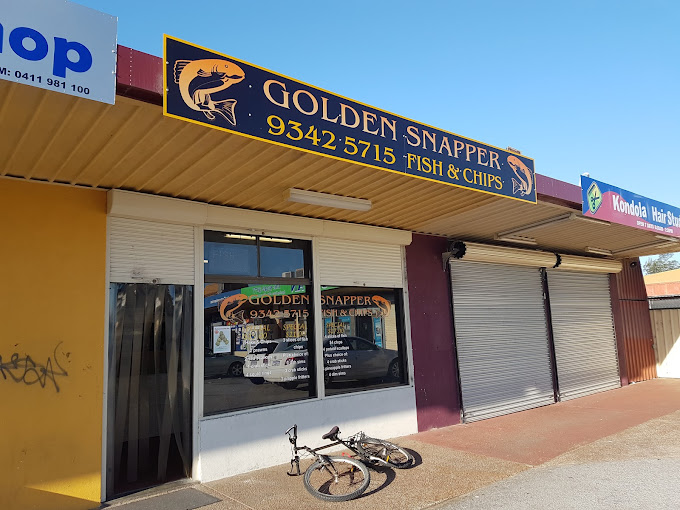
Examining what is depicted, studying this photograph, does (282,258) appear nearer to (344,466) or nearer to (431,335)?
(344,466)

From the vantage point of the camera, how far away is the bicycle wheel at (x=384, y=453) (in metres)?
5.79

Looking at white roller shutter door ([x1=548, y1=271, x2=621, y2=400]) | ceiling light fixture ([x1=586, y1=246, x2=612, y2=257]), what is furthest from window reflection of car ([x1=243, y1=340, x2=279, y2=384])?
ceiling light fixture ([x1=586, y1=246, x2=612, y2=257])

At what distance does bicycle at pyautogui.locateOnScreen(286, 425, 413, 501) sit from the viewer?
16.9 ft

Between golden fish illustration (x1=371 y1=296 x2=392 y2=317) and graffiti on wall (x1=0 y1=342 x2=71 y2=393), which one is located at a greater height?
golden fish illustration (x1=371 y1=296 x2=392 y2=317)

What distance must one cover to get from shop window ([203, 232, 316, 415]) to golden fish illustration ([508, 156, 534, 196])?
2951mm

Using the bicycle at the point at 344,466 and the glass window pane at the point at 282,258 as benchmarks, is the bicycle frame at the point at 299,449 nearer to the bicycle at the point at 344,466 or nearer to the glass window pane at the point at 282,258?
the bicycle at the point at 344,466

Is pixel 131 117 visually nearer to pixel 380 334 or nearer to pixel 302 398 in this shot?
pixel 302 398

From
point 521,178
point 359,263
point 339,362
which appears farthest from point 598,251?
point 339,362

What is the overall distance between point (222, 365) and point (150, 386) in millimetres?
885

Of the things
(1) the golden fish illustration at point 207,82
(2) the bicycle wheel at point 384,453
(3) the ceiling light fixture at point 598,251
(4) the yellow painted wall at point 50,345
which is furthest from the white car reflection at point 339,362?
(3) the ceiling light fixture at point 598,251

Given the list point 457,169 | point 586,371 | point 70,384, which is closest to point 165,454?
point 70,384

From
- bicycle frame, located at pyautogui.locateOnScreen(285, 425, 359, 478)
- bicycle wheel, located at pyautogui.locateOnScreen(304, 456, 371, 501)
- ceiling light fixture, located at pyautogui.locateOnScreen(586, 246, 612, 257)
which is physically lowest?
bicycle wheel, located at pyautogui.locateOnScreen(304, 456, 371, 501)

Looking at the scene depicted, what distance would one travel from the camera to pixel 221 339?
6270 mm

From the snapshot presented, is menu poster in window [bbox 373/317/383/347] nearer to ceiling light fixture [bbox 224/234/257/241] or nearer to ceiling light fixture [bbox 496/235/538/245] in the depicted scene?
ceiling light fixture [bbox 224/234/257/241]
